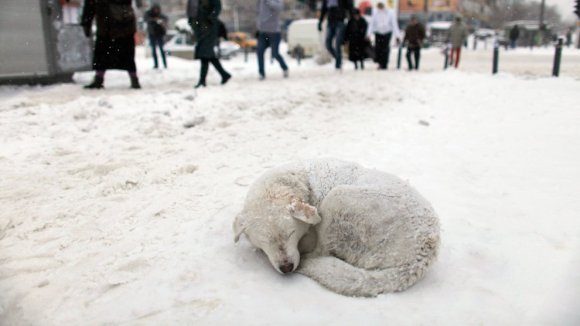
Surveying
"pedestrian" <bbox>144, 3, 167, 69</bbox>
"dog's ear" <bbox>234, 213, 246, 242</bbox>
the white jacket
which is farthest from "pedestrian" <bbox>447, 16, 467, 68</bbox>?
"dog's ear" <bbox>234, 213, 246, 242</bbox>

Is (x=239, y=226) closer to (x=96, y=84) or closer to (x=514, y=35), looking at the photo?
(x=96, y=84)

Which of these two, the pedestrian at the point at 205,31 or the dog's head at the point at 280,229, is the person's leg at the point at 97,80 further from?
the dog's head at the point at 280,229

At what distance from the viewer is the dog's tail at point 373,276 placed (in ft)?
7.15

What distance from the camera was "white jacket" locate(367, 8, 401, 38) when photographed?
12992 millimetres

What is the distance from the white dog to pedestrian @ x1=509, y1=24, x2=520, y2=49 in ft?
44.0

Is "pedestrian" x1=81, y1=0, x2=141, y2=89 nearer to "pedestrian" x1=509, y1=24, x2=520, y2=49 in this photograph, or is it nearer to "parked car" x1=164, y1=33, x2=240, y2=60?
"pedestrian" x1=509, y1=24, x2=520, y2=49

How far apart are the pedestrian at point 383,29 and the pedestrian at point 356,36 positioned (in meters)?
0.35

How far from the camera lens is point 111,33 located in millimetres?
7941

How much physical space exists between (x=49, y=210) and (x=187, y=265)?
1448mm

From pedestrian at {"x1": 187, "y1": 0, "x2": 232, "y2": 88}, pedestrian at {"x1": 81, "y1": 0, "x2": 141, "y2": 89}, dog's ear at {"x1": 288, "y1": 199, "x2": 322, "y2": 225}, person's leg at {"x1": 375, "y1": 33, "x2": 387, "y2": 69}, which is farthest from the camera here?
person's leg at {"x1": 375, "y1": 33, "x2": 387, "y2": 69}

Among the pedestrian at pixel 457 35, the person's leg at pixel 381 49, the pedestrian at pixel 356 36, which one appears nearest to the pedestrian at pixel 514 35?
the pedestrian at pixel 457 35

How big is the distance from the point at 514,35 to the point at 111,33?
12.3 metres

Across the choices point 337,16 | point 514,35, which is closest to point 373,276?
point 337,16

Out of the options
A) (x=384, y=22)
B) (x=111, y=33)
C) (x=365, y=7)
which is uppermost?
(x=365, y=7)
